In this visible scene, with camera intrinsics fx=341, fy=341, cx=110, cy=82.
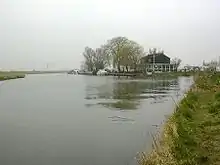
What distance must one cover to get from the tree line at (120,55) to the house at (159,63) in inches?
77.6

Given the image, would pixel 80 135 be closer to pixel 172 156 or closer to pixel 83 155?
pixel 83 155

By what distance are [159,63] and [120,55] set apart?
16497 millimetres

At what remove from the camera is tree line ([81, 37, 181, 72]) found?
89000mm

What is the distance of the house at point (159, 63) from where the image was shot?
98.1 m

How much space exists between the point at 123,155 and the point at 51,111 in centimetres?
1032

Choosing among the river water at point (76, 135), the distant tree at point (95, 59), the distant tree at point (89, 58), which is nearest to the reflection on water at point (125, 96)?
the river water at point (76, 135)

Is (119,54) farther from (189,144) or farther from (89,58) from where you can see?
(189,144)

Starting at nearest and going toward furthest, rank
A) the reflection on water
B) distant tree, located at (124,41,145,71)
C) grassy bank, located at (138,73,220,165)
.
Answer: grassy bank, located at (138,73,220,165) < the reflection on water < distant tree, located at (124,41,145,71)

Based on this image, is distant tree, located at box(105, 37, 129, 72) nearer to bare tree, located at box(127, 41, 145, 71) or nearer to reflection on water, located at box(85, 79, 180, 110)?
bare tree, located at box(127, 41, 145, 71)

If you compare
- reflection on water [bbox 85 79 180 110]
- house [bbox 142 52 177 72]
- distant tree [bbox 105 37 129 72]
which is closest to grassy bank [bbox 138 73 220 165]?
reflection on water [bbox 85 79 180 110]

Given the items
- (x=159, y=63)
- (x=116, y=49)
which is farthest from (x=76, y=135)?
(x=159, y=63)

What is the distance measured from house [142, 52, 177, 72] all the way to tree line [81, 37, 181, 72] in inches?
77.6

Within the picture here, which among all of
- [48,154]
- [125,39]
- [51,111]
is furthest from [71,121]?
[125,39]

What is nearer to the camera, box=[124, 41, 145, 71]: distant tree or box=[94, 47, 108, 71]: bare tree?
box=[124, 41, 145, 71]: distant tree
